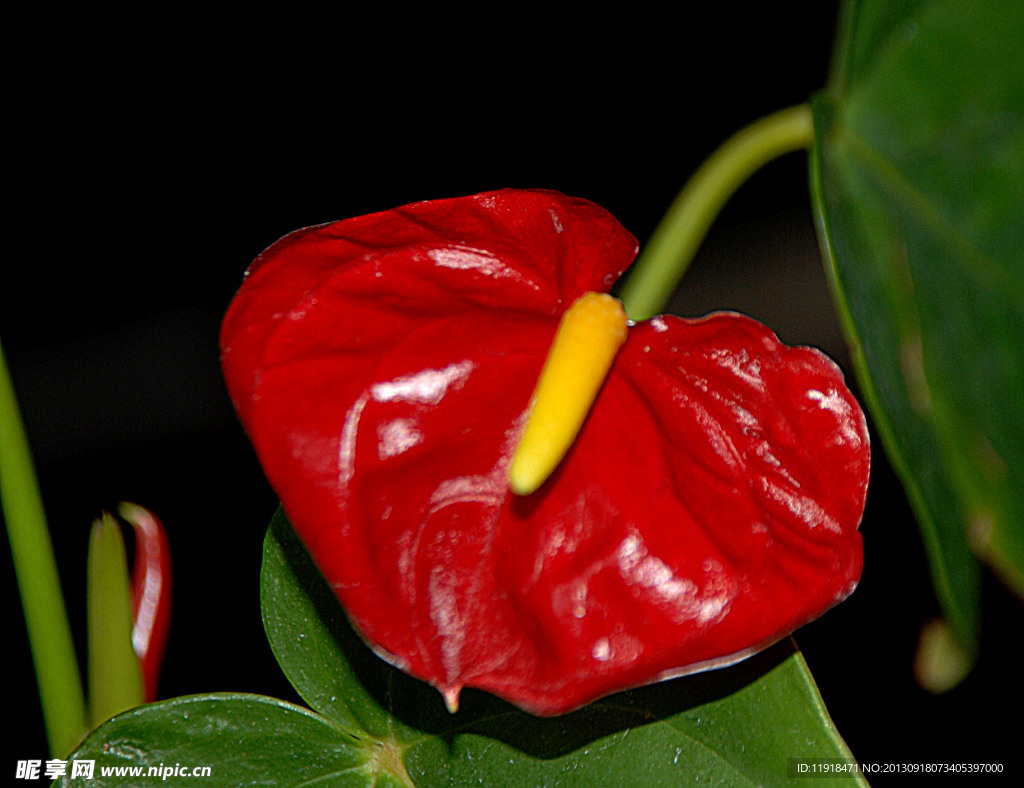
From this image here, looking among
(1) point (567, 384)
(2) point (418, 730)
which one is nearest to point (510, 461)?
(1) point (567, 384)

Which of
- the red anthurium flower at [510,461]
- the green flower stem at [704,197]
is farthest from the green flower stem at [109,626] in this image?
the green flower stem at [704,197]

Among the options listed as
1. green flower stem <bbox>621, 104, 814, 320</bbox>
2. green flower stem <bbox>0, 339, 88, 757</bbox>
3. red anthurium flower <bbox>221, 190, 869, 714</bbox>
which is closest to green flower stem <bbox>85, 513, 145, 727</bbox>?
green flower stem <bbox>0, 339, 88, 757</bbox>

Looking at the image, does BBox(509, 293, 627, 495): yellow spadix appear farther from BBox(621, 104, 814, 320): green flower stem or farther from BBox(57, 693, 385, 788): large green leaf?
BBox(57, 693, 385, 788): large green leaf

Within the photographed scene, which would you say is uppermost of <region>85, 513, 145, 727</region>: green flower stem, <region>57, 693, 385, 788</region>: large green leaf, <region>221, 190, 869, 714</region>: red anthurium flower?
<region>221, 190, 869, 714</region>: red anthurium flower

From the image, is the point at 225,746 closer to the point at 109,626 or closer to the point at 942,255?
the point at 109,626

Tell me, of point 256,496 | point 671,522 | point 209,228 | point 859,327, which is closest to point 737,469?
point 671,522

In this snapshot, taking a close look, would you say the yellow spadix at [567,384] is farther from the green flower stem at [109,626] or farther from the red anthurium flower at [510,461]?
the green flower stem at [109,626]
